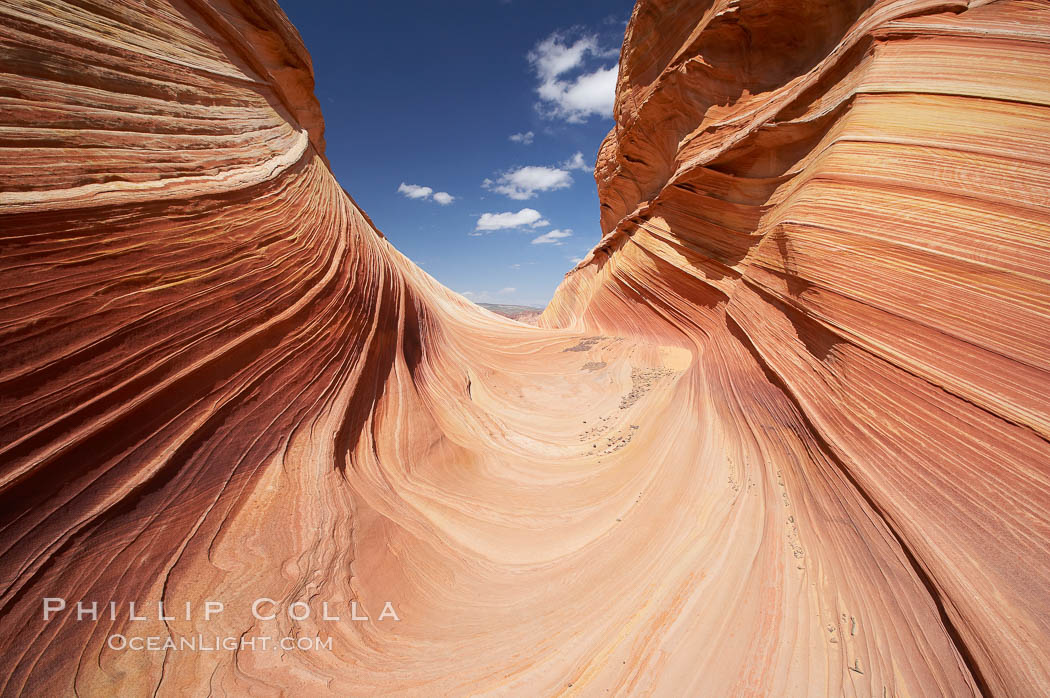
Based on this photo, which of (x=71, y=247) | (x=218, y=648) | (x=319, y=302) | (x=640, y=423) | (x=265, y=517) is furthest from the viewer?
(x=640, y=423)

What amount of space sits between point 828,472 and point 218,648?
11.8 ft

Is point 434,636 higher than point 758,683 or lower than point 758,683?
lower

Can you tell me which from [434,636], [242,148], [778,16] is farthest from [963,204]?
[242,148]

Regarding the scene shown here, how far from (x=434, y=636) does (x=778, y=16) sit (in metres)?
7.86

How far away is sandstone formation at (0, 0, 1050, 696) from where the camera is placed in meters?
1.54

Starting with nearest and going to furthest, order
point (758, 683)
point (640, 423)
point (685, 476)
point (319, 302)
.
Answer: point (758, 683)
point (685, 476)
point (319, 302)
point (640, 423)

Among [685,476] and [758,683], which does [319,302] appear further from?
[758,683]

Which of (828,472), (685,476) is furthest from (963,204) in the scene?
(685,476)

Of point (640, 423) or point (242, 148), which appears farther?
point (640, 423)

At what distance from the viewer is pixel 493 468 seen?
3.95 meters

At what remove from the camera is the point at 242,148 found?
124 inches

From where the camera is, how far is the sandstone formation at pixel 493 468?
Result: 1537 mm

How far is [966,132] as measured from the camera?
2189mm

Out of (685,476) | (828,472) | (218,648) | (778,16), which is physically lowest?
(218,648)
